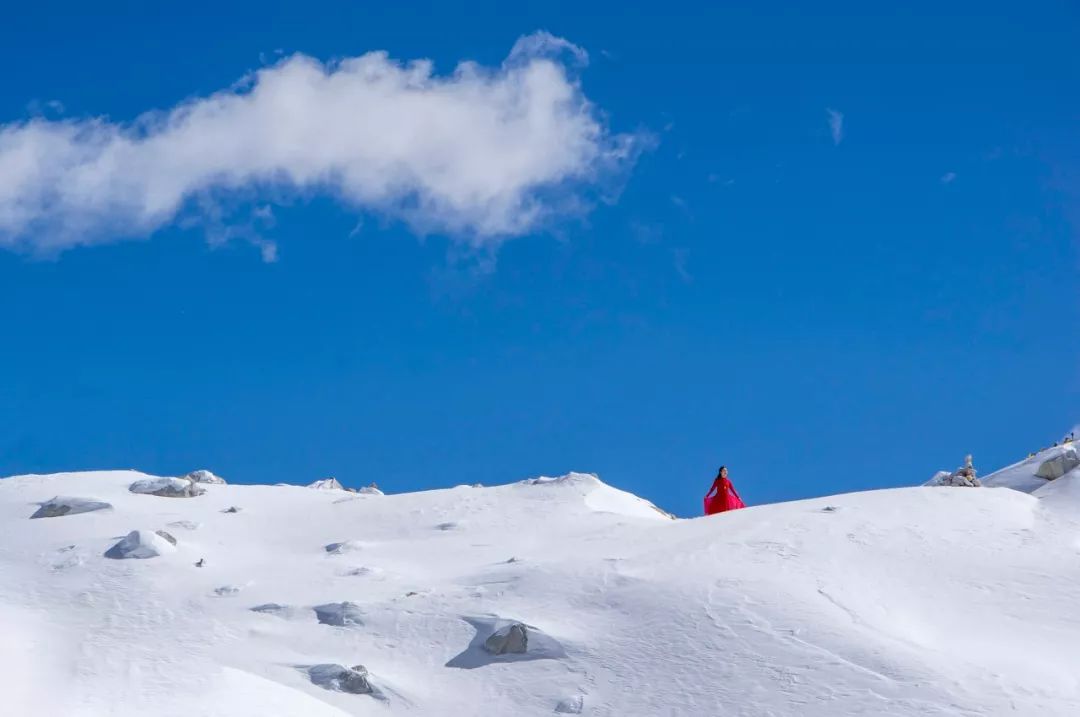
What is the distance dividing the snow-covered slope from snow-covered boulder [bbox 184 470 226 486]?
3.57 metres

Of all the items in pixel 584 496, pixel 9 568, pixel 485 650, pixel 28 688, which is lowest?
pixel 28 688

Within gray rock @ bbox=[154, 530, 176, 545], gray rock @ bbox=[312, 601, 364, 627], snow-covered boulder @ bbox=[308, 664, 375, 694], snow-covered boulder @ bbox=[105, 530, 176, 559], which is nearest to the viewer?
snow-covered boulder @ bbox=[308, 664, 375, 694]

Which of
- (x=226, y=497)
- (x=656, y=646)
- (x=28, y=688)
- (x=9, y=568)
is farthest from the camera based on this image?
(x=226, y=497)

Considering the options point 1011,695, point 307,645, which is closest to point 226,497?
point 307,645

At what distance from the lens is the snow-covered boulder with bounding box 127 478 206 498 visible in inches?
965

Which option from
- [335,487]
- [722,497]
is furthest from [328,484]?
[722,497]

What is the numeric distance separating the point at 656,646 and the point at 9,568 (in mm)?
10796

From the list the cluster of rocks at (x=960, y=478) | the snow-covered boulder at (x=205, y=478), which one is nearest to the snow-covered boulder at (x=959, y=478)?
the cluster of rocks at (x=960, y=478)

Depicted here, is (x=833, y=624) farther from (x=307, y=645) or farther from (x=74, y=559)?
(x=74, y=559)

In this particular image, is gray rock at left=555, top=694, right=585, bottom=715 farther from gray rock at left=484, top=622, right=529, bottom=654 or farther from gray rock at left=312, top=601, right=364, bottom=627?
gray rock at left=312, top=601, right=364, bottom=627

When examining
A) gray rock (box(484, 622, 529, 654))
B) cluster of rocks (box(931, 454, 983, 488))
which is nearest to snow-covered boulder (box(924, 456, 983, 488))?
cluster of rocks (box(931, 454, 983, 488))

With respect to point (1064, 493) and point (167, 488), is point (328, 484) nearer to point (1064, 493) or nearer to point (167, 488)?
point (167, 488)

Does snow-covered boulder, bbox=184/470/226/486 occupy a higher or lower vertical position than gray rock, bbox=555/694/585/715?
higher

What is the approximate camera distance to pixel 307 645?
52.3 feet
